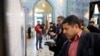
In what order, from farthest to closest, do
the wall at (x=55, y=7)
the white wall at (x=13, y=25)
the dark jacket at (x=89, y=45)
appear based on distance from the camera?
the wall at (x=55, y=7), the dark jacket at (x=89, y=45), the white wall at (x=13, y=25)

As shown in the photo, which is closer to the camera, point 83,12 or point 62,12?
point 83,12

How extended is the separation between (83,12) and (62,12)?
2.53 m

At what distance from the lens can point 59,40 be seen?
3633 millimetres

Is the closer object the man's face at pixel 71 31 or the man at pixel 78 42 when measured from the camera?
the man at pixel 78 42

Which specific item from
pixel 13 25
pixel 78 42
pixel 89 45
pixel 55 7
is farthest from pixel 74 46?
pixel 55 7

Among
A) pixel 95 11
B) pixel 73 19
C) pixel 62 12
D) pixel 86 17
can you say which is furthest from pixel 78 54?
pixel 62 12

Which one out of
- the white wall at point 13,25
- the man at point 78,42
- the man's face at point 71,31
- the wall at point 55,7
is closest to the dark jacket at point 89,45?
the man at point 78,42

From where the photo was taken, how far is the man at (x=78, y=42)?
1.83 meters

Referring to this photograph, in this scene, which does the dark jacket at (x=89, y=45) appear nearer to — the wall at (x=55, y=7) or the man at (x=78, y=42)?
the man at (x=78, y=42)

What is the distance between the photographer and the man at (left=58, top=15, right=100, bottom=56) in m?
1.83

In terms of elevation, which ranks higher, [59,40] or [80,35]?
[80,35]

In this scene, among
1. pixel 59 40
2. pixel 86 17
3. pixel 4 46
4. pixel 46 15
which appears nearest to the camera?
pixel 4 46

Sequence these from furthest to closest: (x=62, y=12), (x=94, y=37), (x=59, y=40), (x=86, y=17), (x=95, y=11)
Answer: (x=62, y=12), (x=86, y=17), (x=95, y=11), (x=59, y=40), (x=94, y=37)

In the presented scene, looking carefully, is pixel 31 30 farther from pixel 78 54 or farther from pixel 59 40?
pixel 78 54
